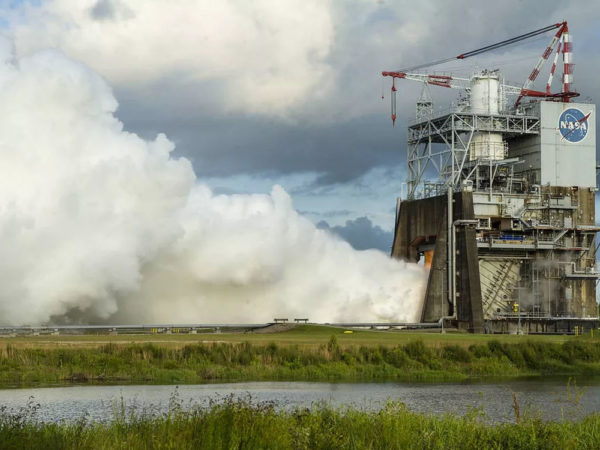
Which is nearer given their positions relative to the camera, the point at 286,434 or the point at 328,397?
the point at 286,434

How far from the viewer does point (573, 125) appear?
109938 mm

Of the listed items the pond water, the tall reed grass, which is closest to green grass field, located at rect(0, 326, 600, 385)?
the pond water

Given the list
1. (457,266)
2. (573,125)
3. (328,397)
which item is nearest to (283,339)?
(328,397)

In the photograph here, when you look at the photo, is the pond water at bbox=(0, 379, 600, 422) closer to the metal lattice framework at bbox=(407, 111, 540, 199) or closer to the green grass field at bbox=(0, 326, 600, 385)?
the green grass field at bbox=(0, 326, 600, 385)

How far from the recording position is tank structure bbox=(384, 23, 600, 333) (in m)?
103

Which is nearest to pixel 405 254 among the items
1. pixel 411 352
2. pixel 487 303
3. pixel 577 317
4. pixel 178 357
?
pixel 487 303

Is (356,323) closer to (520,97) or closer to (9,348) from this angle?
(520,97)

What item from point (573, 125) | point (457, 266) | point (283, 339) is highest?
point (573, 125)

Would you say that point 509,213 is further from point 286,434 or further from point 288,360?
point 286,434

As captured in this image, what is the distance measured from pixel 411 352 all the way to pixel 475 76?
2019 inches

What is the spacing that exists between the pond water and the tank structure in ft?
138

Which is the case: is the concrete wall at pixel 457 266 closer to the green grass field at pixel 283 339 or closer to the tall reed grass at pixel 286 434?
the green grass field at pixel 283 339

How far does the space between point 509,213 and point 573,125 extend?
14.2m

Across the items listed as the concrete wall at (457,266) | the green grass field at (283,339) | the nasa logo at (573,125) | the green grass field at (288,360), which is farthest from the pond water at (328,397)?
the nasa logo at (573,125)
